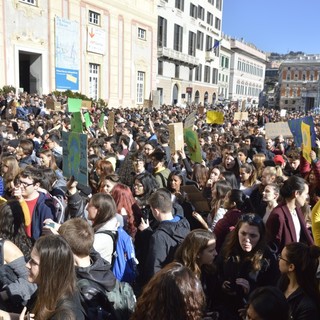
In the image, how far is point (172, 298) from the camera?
6.25ft

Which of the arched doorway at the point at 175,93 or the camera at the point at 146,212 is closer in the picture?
the camera at the point at 146,212

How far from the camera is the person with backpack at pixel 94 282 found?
2.33 m

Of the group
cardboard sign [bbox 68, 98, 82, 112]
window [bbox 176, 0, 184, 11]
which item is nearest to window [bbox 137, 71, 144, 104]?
window [bbox 176, 0, 184, 11]

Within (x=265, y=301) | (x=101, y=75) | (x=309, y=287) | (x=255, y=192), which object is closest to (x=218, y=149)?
(x=255, y=192)

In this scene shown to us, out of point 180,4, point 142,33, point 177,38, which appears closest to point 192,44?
point 177,38

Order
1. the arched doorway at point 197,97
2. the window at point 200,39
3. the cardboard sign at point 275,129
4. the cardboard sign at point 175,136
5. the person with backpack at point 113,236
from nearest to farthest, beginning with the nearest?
the person with backpack at point 113,236, the cardboard sign at point 175,136, the cardboard sign at point 275,129, the window at point 200,39, the arched doorway at point 197,97

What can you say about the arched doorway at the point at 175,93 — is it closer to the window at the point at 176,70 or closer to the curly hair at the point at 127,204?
the window at the point at 176,70

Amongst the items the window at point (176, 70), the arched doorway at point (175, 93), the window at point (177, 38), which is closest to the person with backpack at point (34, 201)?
the window at point (177, 38)

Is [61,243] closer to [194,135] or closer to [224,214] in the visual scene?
[224,214]

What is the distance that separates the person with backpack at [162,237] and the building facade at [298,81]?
10114 centimetres

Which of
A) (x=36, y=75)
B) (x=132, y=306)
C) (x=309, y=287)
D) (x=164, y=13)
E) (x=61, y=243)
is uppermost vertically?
(x=164, y=13)

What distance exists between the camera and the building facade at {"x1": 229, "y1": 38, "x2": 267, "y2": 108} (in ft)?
223

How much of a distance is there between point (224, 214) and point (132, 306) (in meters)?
1.69

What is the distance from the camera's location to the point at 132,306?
8.45 ft
